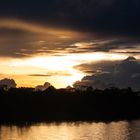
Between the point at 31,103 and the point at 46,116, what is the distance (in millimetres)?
7563

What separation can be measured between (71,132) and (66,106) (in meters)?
51.4

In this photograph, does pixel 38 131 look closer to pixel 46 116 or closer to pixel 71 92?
pixel 46 116

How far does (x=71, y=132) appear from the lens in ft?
367

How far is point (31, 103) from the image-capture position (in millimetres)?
157000

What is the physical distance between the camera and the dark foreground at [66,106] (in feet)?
492

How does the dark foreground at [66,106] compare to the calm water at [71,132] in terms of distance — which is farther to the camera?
the dark foreground at [66,106]

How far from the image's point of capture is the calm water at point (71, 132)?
102625 millimetres

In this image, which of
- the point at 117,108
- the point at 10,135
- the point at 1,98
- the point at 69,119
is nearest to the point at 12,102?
the point at 1,98

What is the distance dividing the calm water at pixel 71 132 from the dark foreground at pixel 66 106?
19.4 metres

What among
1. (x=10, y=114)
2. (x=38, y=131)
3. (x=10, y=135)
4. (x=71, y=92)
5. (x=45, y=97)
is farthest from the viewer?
(x=71, y=92)

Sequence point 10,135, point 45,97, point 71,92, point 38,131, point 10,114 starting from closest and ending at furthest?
point 10,135, point 38,131, point 10,114, point 45,97, point 71,92

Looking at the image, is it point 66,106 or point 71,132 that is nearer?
point 71,132

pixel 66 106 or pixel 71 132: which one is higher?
pixel 66 106

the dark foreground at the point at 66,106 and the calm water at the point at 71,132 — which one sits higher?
the dark foreground at the point at 66,106
